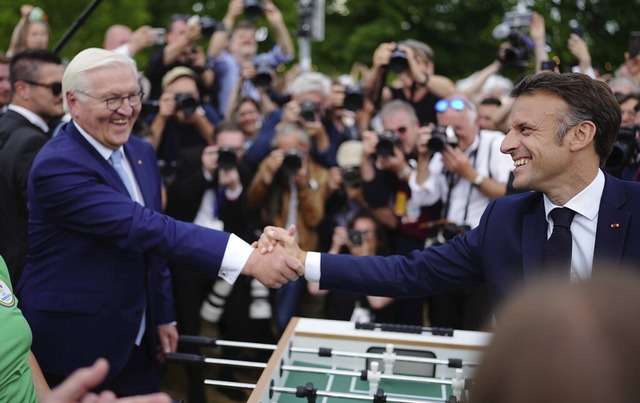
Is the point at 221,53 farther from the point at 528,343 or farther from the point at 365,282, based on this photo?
the point at 528,343

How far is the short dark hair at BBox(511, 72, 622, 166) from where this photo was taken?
2570 millimetres

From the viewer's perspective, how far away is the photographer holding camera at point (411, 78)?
5.98 metres

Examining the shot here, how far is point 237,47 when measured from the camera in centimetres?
773

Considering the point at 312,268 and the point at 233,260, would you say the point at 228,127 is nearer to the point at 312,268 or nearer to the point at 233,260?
the point at 233,260

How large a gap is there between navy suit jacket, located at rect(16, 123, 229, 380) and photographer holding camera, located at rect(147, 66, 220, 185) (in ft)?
6.74

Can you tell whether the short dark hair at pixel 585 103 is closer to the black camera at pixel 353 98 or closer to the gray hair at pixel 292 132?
the gray hair at pixel 292 132

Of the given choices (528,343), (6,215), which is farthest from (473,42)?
(528,343)

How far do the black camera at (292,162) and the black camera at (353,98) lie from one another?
1.18 meters

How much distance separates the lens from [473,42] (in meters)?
24.2

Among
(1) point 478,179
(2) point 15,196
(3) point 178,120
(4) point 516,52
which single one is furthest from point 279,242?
(4) point 516,52

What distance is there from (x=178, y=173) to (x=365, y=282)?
8.76ft

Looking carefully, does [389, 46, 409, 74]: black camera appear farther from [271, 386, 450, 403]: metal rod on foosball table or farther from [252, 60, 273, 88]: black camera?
[271, 386, 450, 403]: metal rod on foosball table

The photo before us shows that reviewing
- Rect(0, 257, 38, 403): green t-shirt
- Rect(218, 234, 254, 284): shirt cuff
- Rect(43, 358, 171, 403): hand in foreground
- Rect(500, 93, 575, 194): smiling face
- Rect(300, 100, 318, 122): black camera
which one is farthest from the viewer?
Rect(300, 100, 318, 122): black camera

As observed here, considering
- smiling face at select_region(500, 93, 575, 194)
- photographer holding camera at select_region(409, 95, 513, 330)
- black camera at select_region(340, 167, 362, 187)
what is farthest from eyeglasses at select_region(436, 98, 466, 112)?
smiling face at select_region(500, 93, 575, 194)
